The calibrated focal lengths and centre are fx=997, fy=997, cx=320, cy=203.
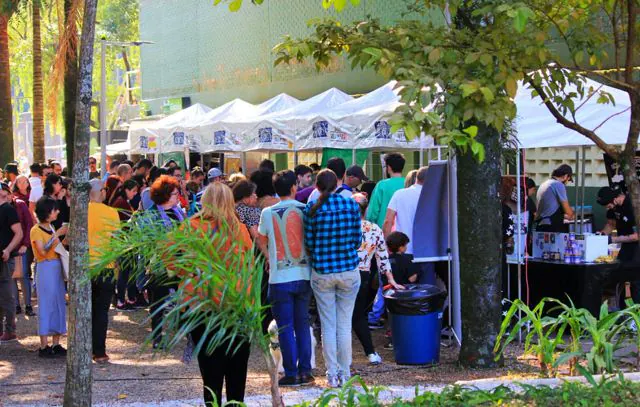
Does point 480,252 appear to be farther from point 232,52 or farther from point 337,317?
point 232,52

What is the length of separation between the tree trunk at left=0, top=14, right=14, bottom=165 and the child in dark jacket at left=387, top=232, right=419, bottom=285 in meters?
15.1

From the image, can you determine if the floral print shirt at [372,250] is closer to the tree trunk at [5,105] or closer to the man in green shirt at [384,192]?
the man in green shirt at [384,192]

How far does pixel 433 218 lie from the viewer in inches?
439

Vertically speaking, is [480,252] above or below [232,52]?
below

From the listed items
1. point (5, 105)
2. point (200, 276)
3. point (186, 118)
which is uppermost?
point (5, 105)

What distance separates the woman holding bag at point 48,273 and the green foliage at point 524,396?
5026 millimetres

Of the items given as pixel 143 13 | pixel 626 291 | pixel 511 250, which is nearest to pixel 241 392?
pixel 511 250

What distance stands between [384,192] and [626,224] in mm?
3124

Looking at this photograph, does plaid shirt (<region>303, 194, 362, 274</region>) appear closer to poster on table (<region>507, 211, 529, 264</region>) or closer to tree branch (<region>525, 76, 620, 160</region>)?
tree branch (<region>525, 76, 620, 160</region>)

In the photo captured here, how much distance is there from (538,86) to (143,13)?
33.8 meters

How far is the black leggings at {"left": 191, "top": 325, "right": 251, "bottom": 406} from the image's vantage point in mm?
6715

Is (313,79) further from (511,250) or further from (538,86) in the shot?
(538,86)

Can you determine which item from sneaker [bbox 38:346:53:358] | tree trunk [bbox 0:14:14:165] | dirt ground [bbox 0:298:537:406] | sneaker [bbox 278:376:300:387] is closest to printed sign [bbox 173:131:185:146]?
tree trunk [bbox 0:14:14:165]

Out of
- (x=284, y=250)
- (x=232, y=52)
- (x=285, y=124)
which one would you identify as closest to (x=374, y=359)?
(x=284, y=250)
